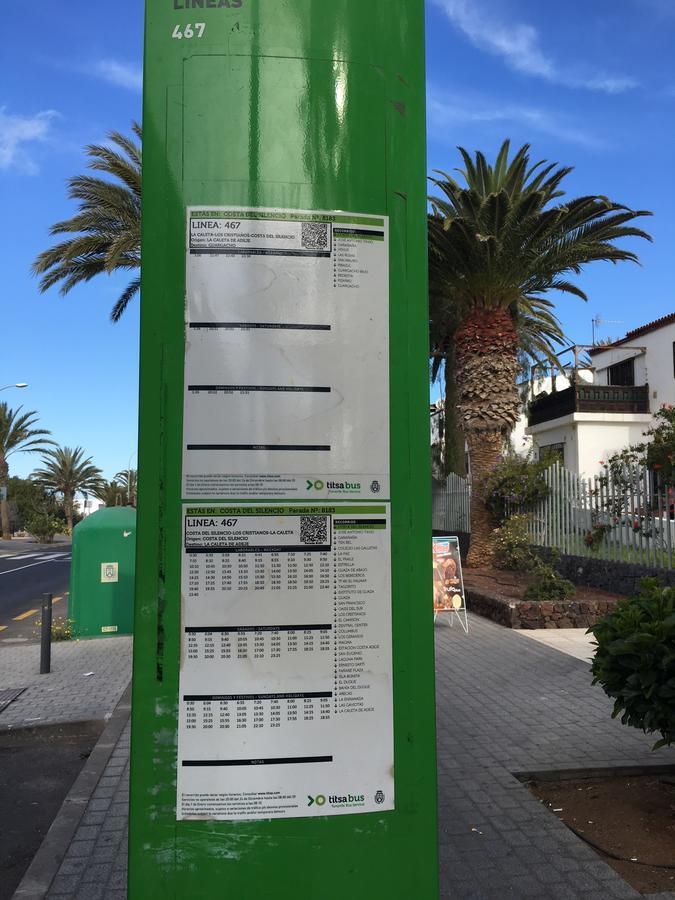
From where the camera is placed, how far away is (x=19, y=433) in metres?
49.7

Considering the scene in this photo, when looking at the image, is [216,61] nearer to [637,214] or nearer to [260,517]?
[260,517]

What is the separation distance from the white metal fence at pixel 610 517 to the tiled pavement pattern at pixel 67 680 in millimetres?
7019

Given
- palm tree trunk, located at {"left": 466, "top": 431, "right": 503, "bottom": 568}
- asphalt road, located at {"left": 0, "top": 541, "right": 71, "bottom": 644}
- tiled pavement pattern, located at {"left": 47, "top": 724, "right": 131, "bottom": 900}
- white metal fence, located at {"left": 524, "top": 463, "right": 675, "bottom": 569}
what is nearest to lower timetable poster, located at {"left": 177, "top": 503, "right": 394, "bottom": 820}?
tiled pavement pattern, located at {"left": 47, "top": 724, "right": 131, "bottom": 900}

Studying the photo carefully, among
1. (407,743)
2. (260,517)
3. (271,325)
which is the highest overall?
(271,325)

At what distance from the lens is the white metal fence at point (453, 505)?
1727 cm

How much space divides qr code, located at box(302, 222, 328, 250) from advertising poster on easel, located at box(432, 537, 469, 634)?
8251 mm

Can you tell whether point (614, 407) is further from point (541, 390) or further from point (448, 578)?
point (448, 578)

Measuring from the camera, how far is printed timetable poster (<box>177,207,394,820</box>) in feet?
6.23

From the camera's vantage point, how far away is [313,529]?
1.96 meters

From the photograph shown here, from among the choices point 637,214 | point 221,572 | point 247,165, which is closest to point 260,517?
point 221,572

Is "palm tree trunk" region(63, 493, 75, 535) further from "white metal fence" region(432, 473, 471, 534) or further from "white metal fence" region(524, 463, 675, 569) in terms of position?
"white metal fence" region(524, 463, 675, 569)

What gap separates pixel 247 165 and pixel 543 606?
9.48 meters

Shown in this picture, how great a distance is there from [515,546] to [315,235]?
1210 cm

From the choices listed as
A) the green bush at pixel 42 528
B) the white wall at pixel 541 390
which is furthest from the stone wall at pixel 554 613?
the green bush at pixel 42 528
